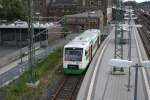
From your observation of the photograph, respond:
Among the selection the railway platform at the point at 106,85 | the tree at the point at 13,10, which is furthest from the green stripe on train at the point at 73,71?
the tree at the point at 13,10

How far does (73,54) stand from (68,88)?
434 cm

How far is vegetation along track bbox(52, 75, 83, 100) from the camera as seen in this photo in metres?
24.6

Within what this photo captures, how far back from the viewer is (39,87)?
2719cm

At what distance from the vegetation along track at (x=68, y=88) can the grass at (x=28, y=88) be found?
1168mm

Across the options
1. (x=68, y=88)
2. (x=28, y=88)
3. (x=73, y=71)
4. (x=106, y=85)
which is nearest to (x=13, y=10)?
(x=73, y=71)

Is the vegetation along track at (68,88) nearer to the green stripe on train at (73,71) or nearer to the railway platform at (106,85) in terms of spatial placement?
the green stripe on train at (73,71)

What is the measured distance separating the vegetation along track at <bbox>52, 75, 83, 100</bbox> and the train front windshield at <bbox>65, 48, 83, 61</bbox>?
1504mm

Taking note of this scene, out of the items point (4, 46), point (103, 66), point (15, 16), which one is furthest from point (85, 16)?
point (103, 66)

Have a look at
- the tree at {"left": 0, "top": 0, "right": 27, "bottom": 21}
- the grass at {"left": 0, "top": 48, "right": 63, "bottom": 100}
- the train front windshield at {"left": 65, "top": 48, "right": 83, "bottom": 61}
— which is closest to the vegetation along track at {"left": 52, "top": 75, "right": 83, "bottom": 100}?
the grass at {"left": 0, "top": 48, "right": 63, "bottom": 100}

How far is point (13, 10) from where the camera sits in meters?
73.4

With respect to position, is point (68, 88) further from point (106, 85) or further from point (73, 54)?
point (73, 54)

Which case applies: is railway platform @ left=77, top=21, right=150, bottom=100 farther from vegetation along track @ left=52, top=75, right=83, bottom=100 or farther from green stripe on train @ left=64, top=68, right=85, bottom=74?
vegetation along track @ left=52, top=75, right=83, bottom=100

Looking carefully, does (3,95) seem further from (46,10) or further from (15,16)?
(46,10)

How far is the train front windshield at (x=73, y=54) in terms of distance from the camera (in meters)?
30.7
